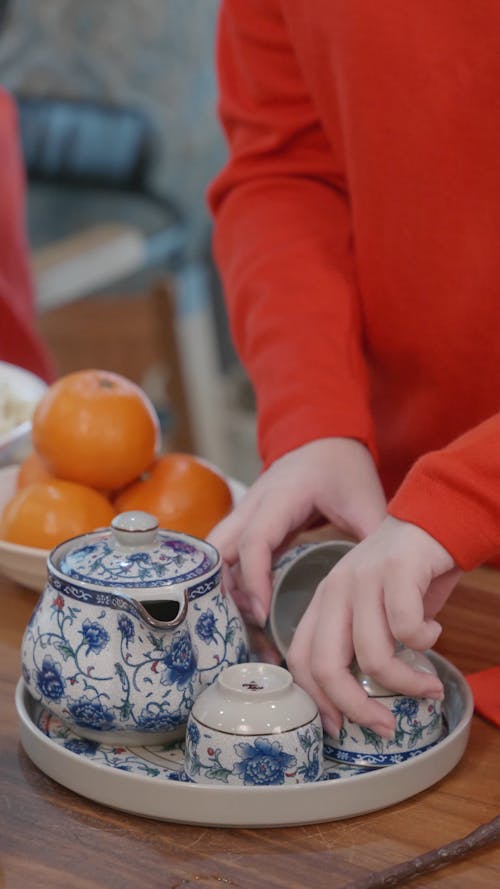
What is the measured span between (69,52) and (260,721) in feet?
10.9

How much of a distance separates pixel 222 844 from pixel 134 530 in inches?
6.8

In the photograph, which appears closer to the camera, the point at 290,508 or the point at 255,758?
the point at 255,758

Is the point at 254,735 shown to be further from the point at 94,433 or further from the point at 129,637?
the point at 94,433

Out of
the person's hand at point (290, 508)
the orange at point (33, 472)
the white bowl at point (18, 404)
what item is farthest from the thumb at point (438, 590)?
the white bowl at point (18, 404)

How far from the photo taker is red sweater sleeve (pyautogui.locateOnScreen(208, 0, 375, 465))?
3.03ft

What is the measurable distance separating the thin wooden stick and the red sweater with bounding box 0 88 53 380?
4.44ft

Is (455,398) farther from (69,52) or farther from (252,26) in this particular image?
(69,52)

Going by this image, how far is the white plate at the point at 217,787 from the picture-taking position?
23.8 inches

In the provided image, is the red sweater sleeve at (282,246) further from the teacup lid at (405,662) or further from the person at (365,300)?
the teacup lid at (405,662)

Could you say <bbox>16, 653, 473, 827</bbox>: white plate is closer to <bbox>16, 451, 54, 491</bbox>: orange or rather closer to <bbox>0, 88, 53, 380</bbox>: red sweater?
<bbox>16, 451, 54, 491</bbox>: orange

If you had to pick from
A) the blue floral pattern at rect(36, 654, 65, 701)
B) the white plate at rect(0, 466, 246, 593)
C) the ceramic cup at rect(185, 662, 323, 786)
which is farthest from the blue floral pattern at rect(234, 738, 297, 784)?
the white plate at rect(0, 466, 246, 593)

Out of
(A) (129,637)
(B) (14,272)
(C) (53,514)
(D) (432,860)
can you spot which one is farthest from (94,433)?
(B) (14,272)

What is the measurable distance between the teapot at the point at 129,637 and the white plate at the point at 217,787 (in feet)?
0.05

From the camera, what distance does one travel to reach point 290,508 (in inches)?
31.7
